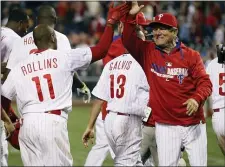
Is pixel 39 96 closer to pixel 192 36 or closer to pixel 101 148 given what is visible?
pixel 101 148

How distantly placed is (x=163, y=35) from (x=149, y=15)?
12984 mm

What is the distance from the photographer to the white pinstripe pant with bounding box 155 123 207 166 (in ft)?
24.0

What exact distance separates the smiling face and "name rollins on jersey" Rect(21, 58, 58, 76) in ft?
4.35

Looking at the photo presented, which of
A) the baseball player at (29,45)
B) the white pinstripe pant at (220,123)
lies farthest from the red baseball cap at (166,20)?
the white pinstripe pant at (220,123)

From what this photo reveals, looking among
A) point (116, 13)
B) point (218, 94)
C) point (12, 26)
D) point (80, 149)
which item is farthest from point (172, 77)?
point (80, 149)

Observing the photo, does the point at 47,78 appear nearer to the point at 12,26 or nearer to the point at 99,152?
the point at 12,26

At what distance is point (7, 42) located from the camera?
28.5ft

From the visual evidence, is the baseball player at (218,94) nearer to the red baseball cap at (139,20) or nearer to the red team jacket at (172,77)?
the red team jacket at (172,77)

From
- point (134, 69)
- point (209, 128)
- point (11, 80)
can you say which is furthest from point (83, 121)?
point (11, 80)

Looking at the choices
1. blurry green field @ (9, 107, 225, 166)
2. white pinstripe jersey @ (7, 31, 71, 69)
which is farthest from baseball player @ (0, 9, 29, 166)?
blurry green field @ (9, 107, 225, 166)

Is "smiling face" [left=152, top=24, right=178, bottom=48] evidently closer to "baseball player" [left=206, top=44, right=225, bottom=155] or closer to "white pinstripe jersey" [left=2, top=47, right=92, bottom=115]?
"white pinstripe jersey" [left=2, top=47, right=92, bottom=115]

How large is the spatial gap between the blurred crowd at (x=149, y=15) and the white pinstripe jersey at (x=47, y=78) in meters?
13.2

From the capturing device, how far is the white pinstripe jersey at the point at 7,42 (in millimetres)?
8695

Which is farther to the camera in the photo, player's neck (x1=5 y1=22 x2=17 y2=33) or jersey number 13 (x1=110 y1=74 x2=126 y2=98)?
player's neck (x1=5 y1=22 x2=17 y2=33)
